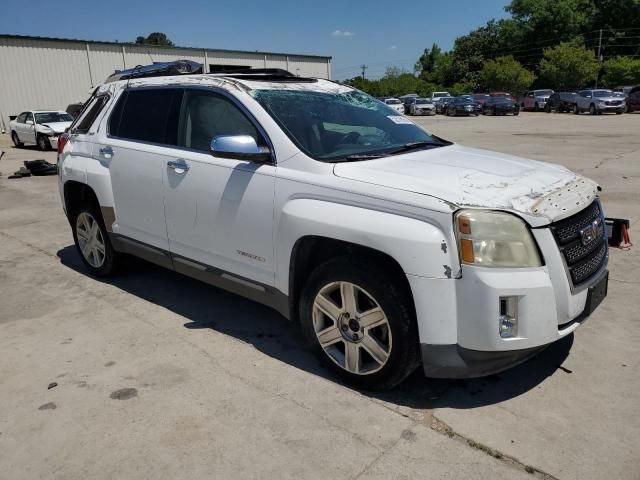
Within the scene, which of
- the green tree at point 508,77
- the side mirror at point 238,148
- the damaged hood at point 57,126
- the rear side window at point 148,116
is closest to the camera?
the side mirror at point 238,148

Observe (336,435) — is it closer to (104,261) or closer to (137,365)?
(137,365)

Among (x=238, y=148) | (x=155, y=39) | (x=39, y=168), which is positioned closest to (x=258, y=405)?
(x=238, y=148)

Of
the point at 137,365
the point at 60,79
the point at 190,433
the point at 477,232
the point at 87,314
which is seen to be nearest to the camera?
the point at 477,232

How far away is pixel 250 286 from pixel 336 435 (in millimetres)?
1231

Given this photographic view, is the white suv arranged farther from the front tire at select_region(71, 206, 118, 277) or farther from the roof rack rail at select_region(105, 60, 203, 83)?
the front tire at select_region(71, 206, 118, 277)

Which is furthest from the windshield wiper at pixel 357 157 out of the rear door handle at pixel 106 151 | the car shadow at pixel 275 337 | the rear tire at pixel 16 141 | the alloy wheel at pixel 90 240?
the rear tire at pixel 16 141

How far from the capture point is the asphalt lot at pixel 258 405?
2.66 m

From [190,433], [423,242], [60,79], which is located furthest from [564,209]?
[60,79]

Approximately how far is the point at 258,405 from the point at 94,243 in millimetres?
2958

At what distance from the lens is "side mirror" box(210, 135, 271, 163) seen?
11.0 feet

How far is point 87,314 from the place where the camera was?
14.9 ft

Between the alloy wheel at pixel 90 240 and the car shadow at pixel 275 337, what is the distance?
224 millimetres

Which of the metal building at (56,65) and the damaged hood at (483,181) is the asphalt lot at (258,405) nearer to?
the damaged hood at (483,181)

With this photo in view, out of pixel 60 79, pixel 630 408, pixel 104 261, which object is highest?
pixel 60 79
